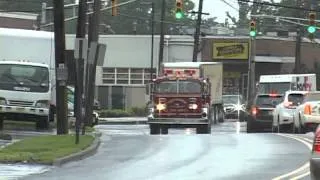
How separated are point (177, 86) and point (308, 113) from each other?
6.47 meters

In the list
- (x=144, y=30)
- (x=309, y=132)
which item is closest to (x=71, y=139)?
(x=309, y=132)

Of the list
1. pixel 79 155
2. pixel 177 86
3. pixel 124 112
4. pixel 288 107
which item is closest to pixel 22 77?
pixel 177 86

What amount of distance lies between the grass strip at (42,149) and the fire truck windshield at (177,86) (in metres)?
7.11

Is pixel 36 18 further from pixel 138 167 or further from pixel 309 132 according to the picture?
pixel 138 167

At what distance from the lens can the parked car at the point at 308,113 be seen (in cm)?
2503

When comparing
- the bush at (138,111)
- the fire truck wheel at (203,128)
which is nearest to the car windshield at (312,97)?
the fire truck wheel at (203,128)

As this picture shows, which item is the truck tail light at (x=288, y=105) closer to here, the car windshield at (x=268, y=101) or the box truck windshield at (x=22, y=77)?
the car windshield at (x=268, y=101)

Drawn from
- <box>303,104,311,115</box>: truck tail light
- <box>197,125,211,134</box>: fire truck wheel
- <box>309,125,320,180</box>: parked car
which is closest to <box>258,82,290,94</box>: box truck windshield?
<box>197,125,211,134</box>: fire truck wheel

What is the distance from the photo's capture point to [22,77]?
2841 centimetres

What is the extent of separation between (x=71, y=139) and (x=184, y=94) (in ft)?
27.5

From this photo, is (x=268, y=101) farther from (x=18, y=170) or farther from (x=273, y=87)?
(x=18, y=170)

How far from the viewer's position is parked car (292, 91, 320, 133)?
82.1 ft

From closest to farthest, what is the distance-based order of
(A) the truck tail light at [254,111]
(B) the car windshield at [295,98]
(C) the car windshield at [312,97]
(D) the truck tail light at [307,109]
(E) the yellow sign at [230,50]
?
(D) the truck tail light at [307,109] → (C) the car windshield at [312,97] → (B) the car windshield at [295,98] → (A) the truck tail light at [254,111] → (E) the yellow sign at [230,50]

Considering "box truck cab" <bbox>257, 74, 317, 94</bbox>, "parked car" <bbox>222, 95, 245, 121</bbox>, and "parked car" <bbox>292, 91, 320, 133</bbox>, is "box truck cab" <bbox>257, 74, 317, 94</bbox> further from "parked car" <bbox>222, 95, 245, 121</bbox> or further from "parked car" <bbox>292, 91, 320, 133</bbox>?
"parked car" <bbox>292, 91, 320, 133</bbox>
